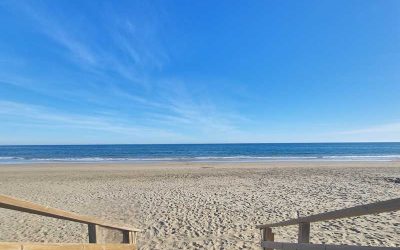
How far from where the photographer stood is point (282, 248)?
2.94 metres

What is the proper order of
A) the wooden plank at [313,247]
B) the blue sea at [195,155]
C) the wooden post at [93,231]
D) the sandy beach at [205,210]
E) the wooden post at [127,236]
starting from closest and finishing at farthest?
the wooden plank at [313,247], the wooden post at [93,231], the wooden post at [127,236], the sandy beach at [205,210], the blue sea at [195,155]

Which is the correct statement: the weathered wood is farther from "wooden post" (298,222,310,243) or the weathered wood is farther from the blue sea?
the blue sea

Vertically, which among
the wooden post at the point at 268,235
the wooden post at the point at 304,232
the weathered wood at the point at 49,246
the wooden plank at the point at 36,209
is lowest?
the wooden post at the point at 268,235

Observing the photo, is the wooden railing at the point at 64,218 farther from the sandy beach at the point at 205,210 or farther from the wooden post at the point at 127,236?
the sandy beach at the point at 205,210

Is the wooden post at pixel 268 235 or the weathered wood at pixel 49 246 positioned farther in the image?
the wooden post at pixel 268 235

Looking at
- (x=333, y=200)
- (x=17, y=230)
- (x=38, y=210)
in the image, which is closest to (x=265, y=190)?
(x=333, y=200)

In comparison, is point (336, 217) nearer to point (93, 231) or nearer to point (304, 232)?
point (304, 232)

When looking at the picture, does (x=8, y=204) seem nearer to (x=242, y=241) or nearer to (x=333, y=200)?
(x=242, y=241)

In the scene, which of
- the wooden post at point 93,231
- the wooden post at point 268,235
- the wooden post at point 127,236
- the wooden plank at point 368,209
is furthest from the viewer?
the wooden post at point 268,235

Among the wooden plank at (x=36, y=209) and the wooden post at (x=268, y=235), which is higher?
the wooden plank at (x=36, y=209)

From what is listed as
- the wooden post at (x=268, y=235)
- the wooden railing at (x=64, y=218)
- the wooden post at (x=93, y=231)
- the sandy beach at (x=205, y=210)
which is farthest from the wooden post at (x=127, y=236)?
the sandy beach at (x=205, y=210)

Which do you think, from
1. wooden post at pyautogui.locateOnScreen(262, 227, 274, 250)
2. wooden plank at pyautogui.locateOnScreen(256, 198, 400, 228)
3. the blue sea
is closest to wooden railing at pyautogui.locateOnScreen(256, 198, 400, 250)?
wooden plank at pyautogui.locateOnScreen(256, 198, 400, 228)

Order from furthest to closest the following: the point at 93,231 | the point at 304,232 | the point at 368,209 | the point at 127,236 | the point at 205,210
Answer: the point at 205,210 < the point at 127,236 < the point at 304,232 < the point at 93,231 < the point at 368,209

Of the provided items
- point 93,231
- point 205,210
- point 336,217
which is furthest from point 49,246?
point 205,210
